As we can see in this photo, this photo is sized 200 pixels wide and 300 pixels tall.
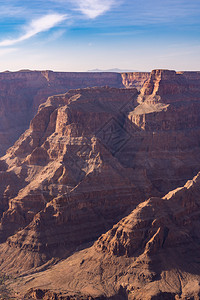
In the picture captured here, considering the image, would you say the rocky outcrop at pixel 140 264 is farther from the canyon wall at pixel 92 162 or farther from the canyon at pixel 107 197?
the canyon wall at pixel 92 162

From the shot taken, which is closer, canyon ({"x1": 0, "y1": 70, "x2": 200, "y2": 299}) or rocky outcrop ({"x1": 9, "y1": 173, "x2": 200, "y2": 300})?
rocky outcrop ({"x1": 9, "y1": 173, "x2": 200, "y2": 300})

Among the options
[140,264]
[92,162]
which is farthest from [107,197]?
[140,264]

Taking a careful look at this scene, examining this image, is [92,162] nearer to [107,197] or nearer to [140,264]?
[107,197]

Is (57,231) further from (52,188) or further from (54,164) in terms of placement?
(54,164)

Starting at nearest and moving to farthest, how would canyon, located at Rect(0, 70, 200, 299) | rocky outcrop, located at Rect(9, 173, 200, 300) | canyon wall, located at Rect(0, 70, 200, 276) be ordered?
1. rocky outcrop, located at Rect(9, 173, 200, 300)
2. canyon, located at Rect(0, 70, 200, 299)
3. canyon wall, located at Rect(0, 70, 200, 276)

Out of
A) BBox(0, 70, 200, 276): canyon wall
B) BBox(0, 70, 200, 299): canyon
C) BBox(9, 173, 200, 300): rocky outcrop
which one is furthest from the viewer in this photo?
BBox(0, 70, 200, 276): canyon wall

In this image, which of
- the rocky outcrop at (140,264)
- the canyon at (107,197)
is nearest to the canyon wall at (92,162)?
the canyon at (107,197)

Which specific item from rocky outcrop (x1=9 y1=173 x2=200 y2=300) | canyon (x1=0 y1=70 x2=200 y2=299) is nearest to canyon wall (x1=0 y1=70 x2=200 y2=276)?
canyon (x1=0 y1=70 x2=200 y2=299)

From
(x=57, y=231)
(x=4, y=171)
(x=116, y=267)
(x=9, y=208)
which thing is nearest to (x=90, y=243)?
(x=57, y=231)

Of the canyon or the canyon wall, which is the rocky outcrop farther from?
the canyon wall
